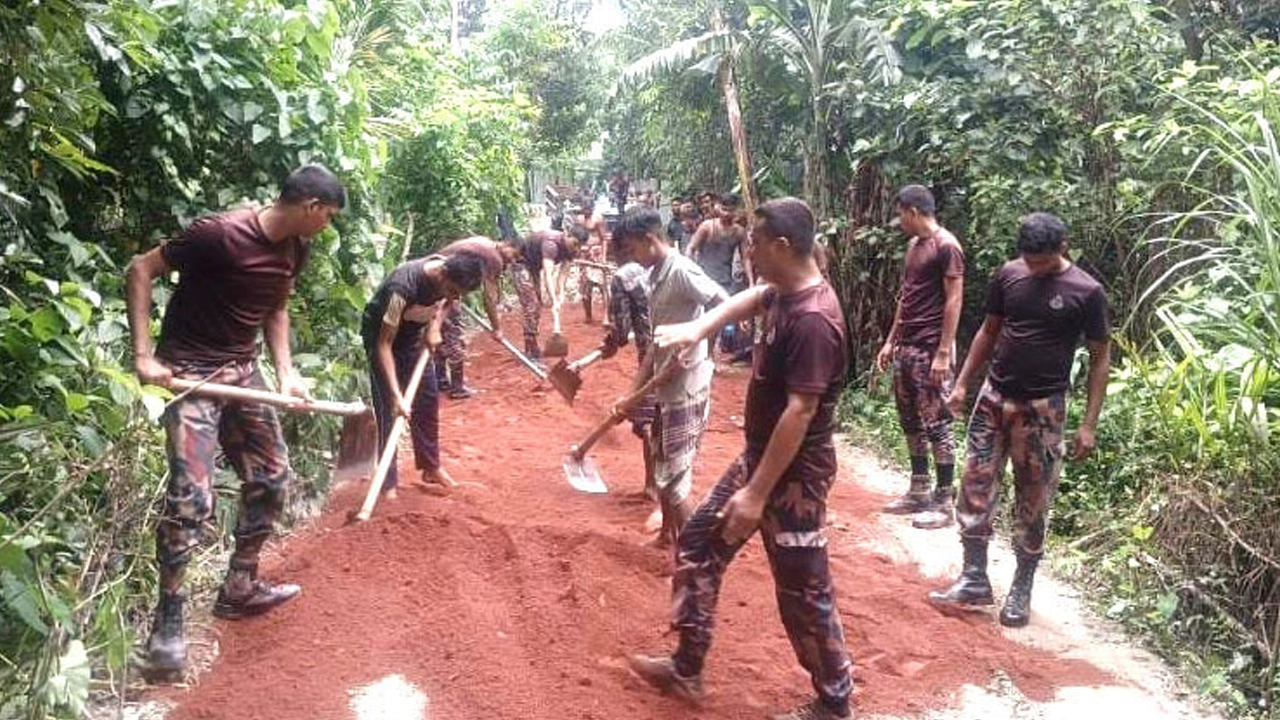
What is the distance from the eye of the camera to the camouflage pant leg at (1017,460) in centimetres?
440

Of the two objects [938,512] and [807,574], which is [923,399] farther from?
[807,574]

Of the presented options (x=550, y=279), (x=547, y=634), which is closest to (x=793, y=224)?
(x=547, y=634)

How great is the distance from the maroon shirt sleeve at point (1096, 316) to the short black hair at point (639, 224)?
189 centimetres

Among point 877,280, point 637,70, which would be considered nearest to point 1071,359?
point 877,280

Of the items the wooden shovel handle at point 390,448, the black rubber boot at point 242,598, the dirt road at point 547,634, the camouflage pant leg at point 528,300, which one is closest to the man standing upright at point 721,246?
the camouflage pant leg at point 528,300

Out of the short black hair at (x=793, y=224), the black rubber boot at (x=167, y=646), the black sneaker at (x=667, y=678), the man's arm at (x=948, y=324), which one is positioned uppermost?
the short black hair at (x=793, y=224)

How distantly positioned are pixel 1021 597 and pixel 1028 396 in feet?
2.88

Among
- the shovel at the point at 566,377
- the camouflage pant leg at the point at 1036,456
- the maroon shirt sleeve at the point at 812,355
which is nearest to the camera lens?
the maroon shirt sleeve at the point at 812,355

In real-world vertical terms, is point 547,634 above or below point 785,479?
below

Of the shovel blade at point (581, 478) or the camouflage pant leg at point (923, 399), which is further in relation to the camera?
the shovel blade at point (581, 478)

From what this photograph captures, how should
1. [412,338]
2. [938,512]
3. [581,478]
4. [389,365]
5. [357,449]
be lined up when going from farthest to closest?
[581,478], [938,512], [412,338], [357,449], [389,365]

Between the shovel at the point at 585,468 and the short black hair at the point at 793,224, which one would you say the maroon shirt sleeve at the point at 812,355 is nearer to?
the short black hair at the point at 793,224

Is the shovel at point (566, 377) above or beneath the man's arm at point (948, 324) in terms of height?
beneath

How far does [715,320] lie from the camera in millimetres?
3703
